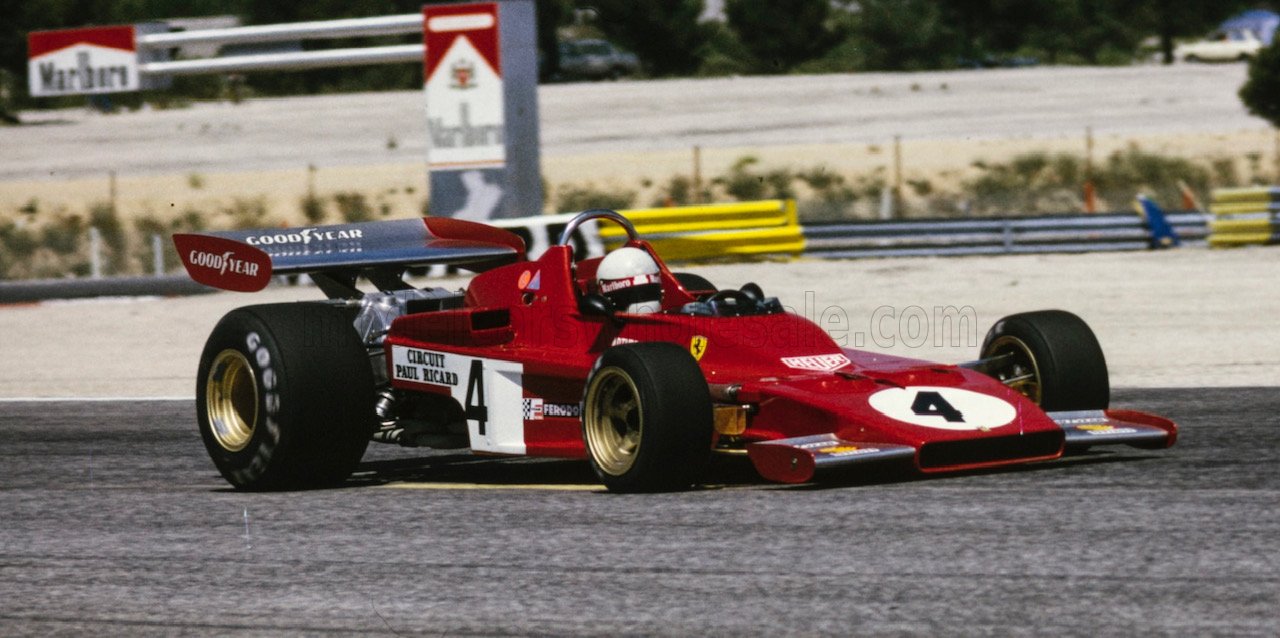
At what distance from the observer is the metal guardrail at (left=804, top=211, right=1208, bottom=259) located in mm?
22641

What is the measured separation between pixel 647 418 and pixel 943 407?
128 cm

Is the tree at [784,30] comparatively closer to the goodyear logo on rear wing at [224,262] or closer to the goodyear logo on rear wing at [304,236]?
the goodyear logo on rear wing at [304,236]

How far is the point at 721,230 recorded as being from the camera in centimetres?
2228

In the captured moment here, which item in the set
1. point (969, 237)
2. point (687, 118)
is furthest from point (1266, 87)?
point (969, 237)

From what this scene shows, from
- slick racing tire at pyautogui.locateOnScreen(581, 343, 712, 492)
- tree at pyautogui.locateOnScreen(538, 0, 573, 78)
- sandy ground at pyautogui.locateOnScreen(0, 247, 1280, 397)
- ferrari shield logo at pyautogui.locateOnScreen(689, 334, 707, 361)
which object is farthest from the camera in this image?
tree at pyautogui.locateOnScreen(538, 0, 573, 78)

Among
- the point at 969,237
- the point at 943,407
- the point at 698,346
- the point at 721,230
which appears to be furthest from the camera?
the point at 969,237

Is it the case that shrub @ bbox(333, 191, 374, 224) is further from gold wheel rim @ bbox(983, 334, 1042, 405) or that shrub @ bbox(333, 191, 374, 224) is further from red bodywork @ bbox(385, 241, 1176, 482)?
gold wheel rim @ bbox(983, 334, 1042, 405)

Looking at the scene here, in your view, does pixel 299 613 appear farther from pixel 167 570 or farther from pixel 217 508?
pixel 217 508

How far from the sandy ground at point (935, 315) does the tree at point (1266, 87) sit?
1988 centimetres

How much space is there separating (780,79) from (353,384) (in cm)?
5652

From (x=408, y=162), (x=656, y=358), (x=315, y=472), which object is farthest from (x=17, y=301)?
(x=408, y=162)

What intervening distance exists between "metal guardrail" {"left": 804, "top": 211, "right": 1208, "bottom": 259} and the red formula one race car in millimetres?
13186

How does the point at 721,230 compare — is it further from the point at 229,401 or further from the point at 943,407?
the point at 943,407

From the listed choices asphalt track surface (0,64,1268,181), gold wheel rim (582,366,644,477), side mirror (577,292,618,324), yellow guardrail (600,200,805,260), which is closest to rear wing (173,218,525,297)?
side mirror (577,292,618,324)
